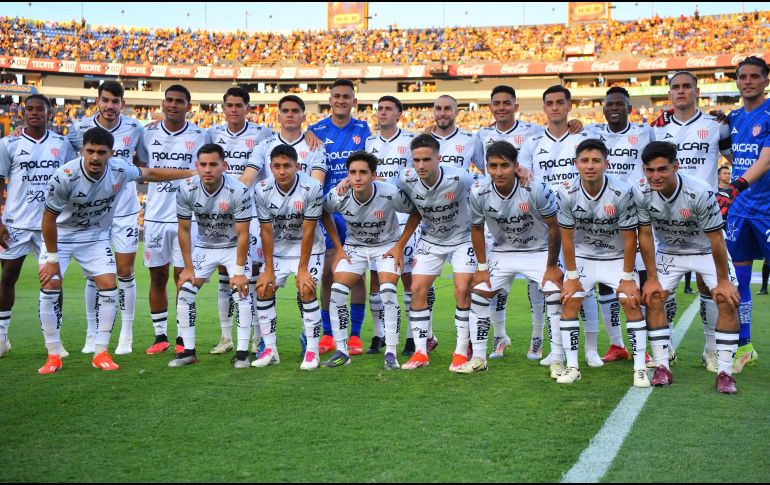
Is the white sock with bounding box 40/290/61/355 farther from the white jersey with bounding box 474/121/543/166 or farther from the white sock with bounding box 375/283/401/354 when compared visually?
the white jersey with bounding box 474/121/543/166

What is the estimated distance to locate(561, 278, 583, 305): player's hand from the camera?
584cm

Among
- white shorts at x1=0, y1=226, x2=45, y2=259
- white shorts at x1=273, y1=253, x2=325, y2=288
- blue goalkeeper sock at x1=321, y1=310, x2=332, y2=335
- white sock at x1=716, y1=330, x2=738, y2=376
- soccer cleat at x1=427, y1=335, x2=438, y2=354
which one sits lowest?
soccer cleat at x1=427, y1=335, x2=438, y2=354

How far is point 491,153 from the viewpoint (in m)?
6.05

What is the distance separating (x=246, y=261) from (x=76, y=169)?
1.66 meters

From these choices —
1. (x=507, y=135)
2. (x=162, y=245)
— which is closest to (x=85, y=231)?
(x=162, y=245)

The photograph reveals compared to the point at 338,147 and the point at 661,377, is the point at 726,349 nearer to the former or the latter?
the point at 661,377

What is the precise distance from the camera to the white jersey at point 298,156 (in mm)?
7375

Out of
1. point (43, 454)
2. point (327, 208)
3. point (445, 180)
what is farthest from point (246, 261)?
point (43, 454)

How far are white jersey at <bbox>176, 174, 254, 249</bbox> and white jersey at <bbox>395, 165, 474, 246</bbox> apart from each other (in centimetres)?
144

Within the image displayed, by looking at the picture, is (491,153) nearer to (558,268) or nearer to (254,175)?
(558,268)

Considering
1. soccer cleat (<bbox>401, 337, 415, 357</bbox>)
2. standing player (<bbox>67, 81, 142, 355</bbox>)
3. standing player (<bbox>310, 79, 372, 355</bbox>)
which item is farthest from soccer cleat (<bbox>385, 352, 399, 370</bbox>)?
standing player (<bbox>67, 81, 142, 355</bbox>)

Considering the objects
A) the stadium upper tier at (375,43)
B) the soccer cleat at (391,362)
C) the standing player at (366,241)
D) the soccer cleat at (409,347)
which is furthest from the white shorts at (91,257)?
the stadium upper tier at (375,43)

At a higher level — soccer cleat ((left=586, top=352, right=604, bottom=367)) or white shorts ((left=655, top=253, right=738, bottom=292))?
white shorts ((left=655, top=253, right=738, bottom=292))

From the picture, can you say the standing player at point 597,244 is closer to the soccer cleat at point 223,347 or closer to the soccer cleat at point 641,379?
A: the soccer cleat at point 641,379
